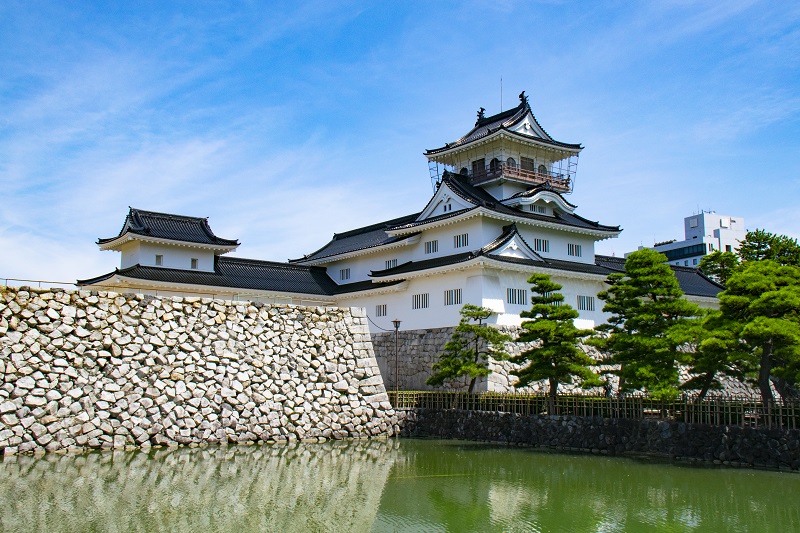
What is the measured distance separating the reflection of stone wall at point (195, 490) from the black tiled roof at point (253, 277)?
1222cm

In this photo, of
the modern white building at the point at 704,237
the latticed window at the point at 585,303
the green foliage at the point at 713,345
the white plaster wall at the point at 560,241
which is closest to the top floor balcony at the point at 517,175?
the white plaster wall at the point at 560,241

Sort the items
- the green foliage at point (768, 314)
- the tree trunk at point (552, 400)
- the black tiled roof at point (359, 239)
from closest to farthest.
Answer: the green foliage at point (768, 314) < the tree trunk at point (552, 400) < the black tiled roof at point (359, 239)

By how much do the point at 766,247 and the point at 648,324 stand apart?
62.9 ft

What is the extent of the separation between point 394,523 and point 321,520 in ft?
3.40

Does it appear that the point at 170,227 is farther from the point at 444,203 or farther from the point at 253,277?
the point at 444,203

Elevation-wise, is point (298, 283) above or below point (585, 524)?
above

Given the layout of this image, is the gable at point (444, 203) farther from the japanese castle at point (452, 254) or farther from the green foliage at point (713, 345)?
the green foliage at point (713, 345)

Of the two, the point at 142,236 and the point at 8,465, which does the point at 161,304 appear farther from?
the point at 142,236

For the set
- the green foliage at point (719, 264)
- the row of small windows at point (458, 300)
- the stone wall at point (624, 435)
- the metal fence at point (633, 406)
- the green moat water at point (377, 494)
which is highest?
the green foliage at point (719, 264)

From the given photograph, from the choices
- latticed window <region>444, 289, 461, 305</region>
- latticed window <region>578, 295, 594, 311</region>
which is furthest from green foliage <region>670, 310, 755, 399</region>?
latticed window <region>578, 295, 594, 311</region>

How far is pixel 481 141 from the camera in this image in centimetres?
3055

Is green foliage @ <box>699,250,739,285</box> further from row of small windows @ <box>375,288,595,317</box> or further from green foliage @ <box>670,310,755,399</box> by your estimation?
green foliage @ <box>670,310,755,399</box>

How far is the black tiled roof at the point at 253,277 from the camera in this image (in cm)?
2809

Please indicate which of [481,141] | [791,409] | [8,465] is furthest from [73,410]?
[481,141]
